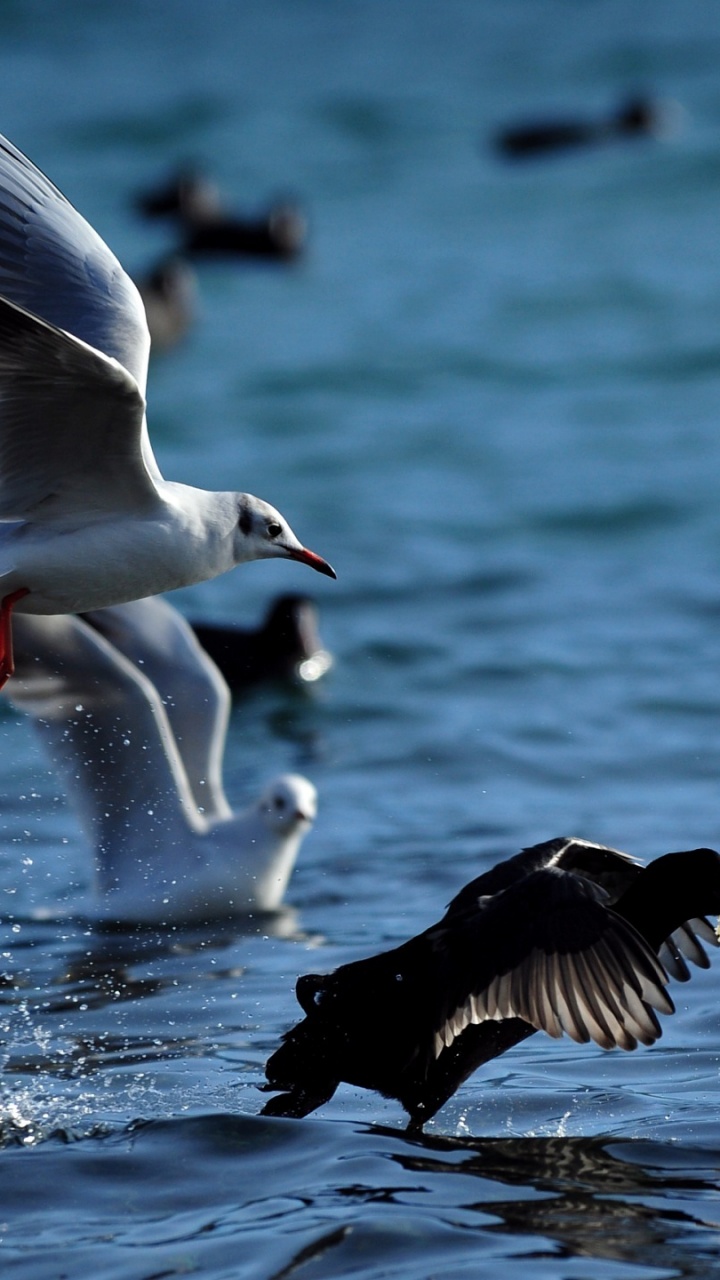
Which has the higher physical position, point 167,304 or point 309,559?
point 167,304

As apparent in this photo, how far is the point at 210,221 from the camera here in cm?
2177

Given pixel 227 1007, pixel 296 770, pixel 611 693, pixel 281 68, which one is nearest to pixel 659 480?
pixel 611 693

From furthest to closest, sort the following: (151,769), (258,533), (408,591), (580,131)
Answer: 1. (580,131)
2. (408,591)
3. (151,769)
4. (258,533)

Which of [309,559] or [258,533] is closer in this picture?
[258,533]

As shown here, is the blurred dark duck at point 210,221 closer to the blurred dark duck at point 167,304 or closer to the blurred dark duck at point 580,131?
the blurred dark duck at point 167,304

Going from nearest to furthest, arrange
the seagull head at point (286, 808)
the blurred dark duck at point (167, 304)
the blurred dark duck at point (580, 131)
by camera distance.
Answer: the seagull head at point (286, 808) → the blurred dark duck at point (167, 304) → the blurred dark duck at point (580, 131)

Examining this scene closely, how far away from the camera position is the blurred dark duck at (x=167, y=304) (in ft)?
60.5

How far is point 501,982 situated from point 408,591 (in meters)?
7.17

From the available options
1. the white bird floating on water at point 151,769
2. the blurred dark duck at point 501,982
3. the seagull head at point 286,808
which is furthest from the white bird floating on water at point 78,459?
the seagull head at point 286,808

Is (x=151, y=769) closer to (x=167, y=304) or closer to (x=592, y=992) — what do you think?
(x=592, y=992)

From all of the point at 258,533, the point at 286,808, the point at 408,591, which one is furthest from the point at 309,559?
the point at 408,591

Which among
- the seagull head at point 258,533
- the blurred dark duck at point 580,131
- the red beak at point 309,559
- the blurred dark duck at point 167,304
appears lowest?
the red beak at point 309,559

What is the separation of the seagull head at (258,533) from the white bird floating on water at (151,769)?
166 centimetres

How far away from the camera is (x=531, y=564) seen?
12.7m
